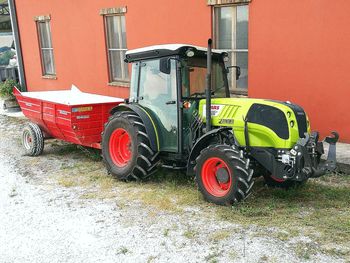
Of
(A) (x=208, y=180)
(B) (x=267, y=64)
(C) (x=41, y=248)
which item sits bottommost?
(C) (x=41, y=248)

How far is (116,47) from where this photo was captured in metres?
10.2

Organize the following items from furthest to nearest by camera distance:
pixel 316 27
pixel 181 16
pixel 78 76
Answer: pixel 78 76
pixel 181 16
pixel 316 27

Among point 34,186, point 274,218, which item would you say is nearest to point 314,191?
point 274,218

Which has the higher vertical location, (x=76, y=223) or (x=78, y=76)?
(x=78, y=76)

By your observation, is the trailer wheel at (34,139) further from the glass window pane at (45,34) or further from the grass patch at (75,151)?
the glass window pane at (45,34)

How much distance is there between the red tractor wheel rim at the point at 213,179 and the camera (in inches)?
182

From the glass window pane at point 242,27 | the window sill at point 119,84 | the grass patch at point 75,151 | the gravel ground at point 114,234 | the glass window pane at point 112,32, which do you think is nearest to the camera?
the gravel ground at point 114,234

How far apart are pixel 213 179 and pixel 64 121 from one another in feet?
9.94

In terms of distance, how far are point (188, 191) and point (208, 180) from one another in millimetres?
567

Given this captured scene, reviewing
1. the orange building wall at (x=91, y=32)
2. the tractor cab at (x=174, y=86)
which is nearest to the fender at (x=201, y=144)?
the tractor cab at (x=174, y=86)

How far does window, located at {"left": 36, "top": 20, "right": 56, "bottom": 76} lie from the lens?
1277 centimetres

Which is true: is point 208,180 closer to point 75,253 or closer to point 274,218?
point 274,218

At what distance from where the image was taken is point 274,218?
427cm

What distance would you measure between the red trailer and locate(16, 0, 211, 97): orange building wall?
2.25m
